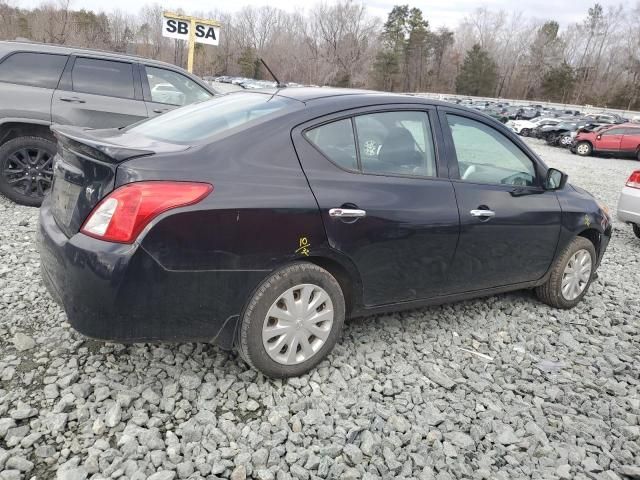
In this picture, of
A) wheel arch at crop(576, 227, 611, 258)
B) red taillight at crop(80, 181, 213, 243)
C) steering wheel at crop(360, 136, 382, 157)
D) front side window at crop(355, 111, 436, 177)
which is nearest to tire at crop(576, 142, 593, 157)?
wheel arch at crop(576, 227, 611, 258)

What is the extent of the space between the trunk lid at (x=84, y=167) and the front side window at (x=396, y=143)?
1.08 m

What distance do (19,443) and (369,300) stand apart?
6.36 feet

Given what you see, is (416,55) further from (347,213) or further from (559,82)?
(347,213)

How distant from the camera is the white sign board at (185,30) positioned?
15.6 meters

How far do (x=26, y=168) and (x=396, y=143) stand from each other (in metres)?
4.49

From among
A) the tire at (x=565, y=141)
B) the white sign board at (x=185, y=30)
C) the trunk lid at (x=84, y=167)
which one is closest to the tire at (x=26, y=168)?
the trunk lid at (x=84, y=167)

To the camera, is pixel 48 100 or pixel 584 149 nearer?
pixel 48 100

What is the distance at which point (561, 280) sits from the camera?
431 centimetres

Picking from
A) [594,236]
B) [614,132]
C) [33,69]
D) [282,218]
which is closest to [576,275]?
[594,236]

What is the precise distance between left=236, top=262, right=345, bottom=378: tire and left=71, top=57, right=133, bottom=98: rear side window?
4554 mm

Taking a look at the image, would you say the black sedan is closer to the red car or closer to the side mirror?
the side mirror

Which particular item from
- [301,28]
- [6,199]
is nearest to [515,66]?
[301,28]

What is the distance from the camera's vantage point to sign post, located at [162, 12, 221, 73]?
50.7 feet

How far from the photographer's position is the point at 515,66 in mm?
88750
